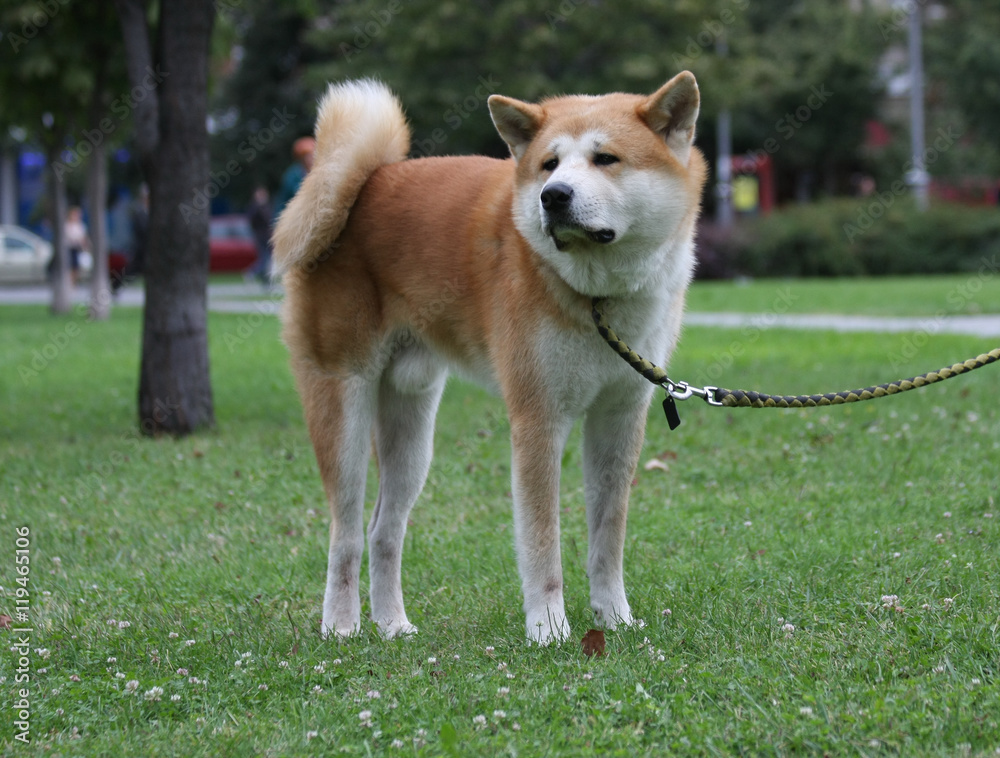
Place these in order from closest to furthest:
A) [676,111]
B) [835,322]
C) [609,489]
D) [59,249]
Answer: [676,111], [609,489], [835,322], [59,249]

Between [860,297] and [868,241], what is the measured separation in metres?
7.82

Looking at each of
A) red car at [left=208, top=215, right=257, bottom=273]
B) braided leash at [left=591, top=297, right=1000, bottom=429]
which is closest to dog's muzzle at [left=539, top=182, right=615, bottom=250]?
braided leash at [left=591, top=297, right=1000, bottom=429]

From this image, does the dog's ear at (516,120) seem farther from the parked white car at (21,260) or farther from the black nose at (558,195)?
the parked white car at (21,260)

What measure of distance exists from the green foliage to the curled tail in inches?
810

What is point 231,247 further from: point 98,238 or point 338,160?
point 338,160

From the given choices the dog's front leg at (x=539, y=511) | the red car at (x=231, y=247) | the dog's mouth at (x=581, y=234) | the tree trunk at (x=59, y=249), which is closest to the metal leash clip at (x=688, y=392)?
the dog's front leg at (x=539, y=511)

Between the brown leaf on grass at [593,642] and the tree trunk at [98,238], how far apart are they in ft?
50.0

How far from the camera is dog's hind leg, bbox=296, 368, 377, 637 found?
4.04 meters

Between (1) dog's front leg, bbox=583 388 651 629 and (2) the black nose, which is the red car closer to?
(1) dog's front leg, bbox=583 388 651 629

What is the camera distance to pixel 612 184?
11.1 feet

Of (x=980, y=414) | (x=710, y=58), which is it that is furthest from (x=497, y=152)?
(x=980, y=414)

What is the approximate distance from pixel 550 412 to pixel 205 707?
1.42 metres

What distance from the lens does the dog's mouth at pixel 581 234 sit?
3.34 metres

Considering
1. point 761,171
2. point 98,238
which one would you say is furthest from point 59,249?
point 761,171
